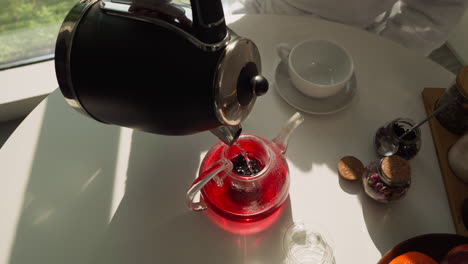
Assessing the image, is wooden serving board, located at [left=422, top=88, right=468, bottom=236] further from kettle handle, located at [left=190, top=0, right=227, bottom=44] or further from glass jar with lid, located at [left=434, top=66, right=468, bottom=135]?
kettle handle, located at [left=190, top=0, right=227, bottom=44]

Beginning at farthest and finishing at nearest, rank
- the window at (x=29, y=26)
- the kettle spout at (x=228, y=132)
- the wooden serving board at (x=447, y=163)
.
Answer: the window at (x=29, y=26) → the wooden serving board at (x=447, y=163) → the kettle spout at (x=228, y=132)

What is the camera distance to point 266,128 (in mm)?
755

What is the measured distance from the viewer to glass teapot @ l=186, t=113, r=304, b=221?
0.62 meters

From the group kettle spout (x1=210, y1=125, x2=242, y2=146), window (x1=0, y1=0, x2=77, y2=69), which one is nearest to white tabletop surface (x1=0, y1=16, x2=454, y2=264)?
kettle spout (x1=210, y1=125, x2=242, y2=146)

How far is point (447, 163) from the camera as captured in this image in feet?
2.34

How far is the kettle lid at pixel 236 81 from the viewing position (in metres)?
0.45

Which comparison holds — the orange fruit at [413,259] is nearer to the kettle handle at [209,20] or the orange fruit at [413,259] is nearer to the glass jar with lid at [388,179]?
the glass jar with lid at [388,179]

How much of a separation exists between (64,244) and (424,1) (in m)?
0.89

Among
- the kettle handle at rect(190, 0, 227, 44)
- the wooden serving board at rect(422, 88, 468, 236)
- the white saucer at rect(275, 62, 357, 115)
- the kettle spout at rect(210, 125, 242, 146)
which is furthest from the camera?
the white saucer at rect(275, 62, 357, 115)

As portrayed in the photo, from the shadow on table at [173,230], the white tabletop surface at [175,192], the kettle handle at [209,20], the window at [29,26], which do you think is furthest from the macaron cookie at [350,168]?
the window at [29,26]

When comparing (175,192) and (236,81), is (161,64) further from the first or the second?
(175,192)

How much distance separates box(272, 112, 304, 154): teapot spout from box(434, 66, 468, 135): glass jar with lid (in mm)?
257

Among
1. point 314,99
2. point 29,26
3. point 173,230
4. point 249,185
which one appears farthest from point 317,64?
point 29,26

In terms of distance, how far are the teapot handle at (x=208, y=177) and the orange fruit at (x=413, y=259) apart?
26 cm
